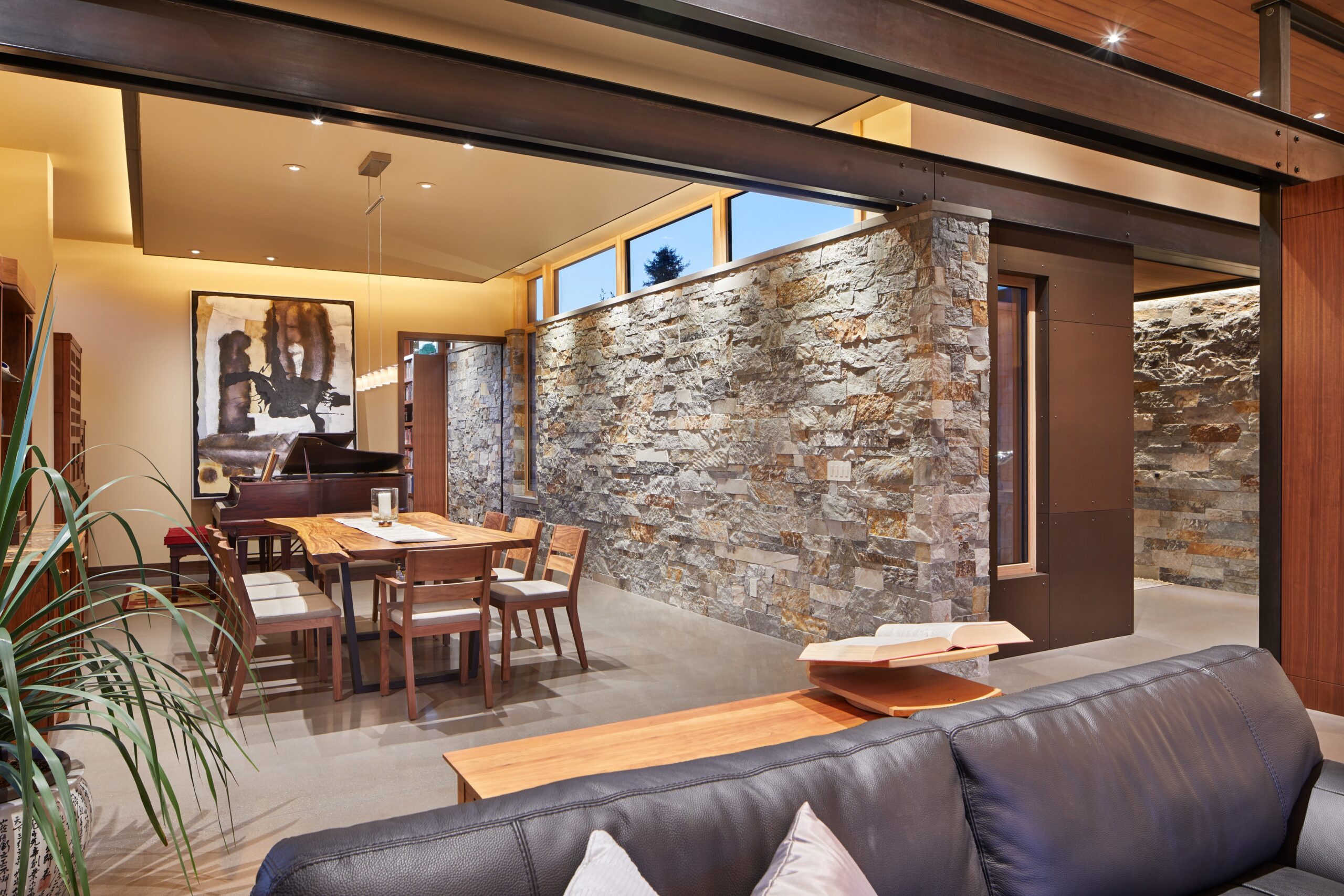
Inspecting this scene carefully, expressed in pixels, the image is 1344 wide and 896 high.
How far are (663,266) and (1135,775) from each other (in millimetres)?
5906

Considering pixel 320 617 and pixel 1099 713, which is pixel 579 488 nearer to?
pixel 320 617

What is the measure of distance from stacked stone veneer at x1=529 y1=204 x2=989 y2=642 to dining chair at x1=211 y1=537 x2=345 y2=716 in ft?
9.05

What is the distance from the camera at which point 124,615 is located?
4.48ft

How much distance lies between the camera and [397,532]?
4.75m

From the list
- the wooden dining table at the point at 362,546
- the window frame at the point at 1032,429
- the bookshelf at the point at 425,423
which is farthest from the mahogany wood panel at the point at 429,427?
the window frame at the point at 1032,429

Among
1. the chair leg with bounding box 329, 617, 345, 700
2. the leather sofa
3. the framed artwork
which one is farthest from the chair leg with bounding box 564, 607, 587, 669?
the framed artwork

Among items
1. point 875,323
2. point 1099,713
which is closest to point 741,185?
point 875,323

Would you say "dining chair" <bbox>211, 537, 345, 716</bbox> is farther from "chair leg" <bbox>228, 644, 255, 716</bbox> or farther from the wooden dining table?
the wooden dining table

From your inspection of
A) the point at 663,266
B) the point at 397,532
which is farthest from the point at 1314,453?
the point at 663,266

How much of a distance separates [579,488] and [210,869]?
5644 millimetres

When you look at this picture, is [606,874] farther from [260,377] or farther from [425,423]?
[425,423]

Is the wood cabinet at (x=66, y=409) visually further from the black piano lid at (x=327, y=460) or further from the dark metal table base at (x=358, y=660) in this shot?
the dark metal table base at (x=358, y=660)

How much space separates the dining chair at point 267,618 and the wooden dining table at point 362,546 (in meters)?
0.11

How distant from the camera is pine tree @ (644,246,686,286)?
6.79 m
